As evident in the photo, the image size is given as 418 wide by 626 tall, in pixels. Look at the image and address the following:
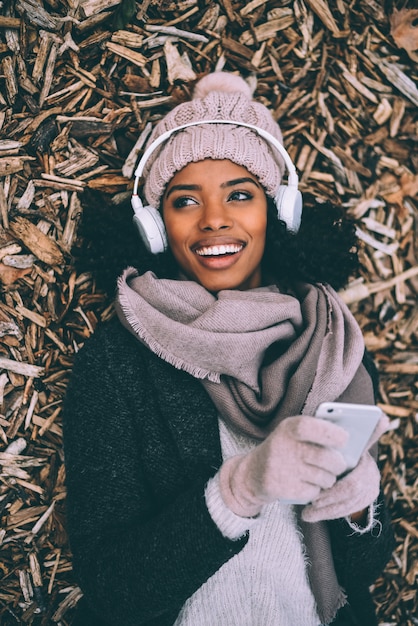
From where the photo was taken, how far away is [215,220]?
203 centimetres

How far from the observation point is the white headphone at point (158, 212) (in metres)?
2.14

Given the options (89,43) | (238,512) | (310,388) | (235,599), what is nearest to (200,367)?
(310,388)

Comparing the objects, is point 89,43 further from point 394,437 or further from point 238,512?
point 394,437

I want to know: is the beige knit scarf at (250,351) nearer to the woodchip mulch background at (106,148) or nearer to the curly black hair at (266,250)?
the curly black hair at (266,250)

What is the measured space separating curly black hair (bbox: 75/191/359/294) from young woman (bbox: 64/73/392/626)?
9 centimetres

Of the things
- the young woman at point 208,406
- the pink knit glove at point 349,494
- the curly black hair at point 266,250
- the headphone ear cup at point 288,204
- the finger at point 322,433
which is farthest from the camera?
the curly black hair at point 266,250

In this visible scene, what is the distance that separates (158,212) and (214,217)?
11.6 inches

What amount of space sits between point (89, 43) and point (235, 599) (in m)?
2.33

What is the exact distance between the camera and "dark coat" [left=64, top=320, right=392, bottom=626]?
1.73m

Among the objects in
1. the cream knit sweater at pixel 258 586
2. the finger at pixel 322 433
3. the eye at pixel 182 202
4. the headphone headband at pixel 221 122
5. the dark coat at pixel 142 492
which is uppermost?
the headphone headband at pixel 221 122

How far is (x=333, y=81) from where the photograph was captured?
2678 mm

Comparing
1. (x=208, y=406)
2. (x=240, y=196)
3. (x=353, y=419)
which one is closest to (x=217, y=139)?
(x=240, y=196)

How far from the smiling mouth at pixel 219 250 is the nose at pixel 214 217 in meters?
0.07

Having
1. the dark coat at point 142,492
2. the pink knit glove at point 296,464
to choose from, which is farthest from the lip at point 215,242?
the pink knit glove at point 296,464
